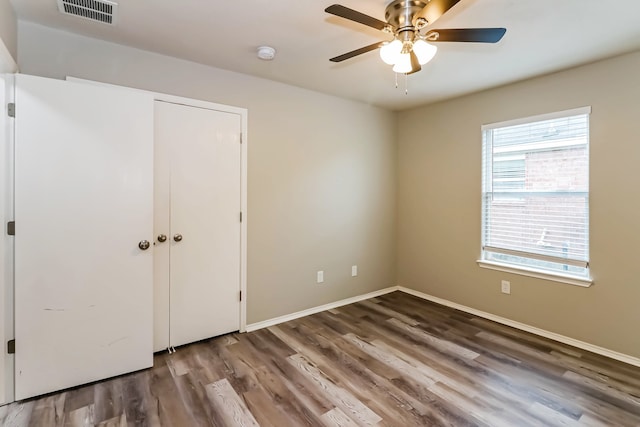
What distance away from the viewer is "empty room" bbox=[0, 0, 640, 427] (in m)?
1.96

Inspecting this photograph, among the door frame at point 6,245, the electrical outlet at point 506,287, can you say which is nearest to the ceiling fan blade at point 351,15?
the door frame at point 6,245

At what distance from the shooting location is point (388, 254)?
14.3 ft

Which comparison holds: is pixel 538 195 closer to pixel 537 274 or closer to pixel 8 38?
pixel 537 274

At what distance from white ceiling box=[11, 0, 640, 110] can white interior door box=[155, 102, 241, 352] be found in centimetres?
57

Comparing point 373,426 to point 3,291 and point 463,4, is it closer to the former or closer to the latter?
point 3,291

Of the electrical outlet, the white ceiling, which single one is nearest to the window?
the electrical outlet

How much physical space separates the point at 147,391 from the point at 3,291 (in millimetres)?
1096

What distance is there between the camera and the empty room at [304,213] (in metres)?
1.96

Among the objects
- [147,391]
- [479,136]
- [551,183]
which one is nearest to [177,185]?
[147,391]

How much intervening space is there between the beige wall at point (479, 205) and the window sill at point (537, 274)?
5 cm

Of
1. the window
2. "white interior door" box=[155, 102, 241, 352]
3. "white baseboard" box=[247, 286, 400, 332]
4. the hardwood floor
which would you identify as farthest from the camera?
"white baseboard" box=[247, 286, 400, 332]

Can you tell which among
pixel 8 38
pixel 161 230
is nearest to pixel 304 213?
pixel 161 230

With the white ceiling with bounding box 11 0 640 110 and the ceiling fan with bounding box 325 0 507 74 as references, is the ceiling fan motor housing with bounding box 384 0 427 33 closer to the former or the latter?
the ceiling fan with bounding box 325 0 507 74

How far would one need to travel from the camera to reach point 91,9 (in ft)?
6.41
